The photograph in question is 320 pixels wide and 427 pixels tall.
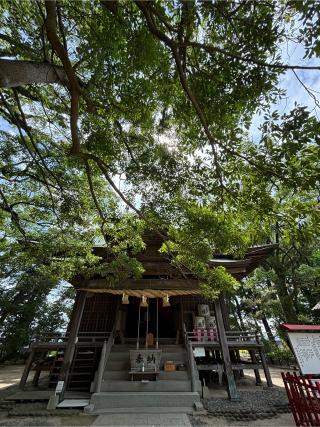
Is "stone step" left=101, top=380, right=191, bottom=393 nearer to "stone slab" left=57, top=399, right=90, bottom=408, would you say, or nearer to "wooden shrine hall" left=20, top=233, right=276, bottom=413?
"wooden shrine hall" left=20, top=233, right=276, bottom=413

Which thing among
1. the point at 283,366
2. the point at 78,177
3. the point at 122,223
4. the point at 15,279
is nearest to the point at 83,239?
the point at 122,223

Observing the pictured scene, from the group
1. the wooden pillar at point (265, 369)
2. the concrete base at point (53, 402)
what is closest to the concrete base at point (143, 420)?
the concrete base at point (53, 402)

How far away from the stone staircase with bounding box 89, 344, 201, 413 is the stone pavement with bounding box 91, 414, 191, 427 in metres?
A: 0.34

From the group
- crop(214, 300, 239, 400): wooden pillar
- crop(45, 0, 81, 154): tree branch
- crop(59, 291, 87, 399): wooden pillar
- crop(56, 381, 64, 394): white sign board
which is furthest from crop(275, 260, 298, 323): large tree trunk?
crop(45, 0, 81, 154): tree branch

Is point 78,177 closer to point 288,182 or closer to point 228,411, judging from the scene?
point 288,182

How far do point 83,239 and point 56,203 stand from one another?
4.86 feet

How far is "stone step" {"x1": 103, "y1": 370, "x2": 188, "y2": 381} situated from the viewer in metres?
7.04

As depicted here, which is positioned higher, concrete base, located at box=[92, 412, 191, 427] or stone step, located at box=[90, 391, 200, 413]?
stone step, located at box=[90, 391, 200, 413]

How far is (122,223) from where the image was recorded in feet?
21.3

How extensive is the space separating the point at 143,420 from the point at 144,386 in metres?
1.39

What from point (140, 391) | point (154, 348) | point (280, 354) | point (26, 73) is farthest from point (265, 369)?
point (26, 73)

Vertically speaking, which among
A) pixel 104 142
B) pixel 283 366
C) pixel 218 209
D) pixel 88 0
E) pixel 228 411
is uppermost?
pixel 88 0

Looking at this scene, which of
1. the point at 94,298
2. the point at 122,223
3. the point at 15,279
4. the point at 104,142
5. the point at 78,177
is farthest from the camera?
the point at 15,279

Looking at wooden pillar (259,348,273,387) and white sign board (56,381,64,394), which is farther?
wooden pillar (259,348,273,387)
